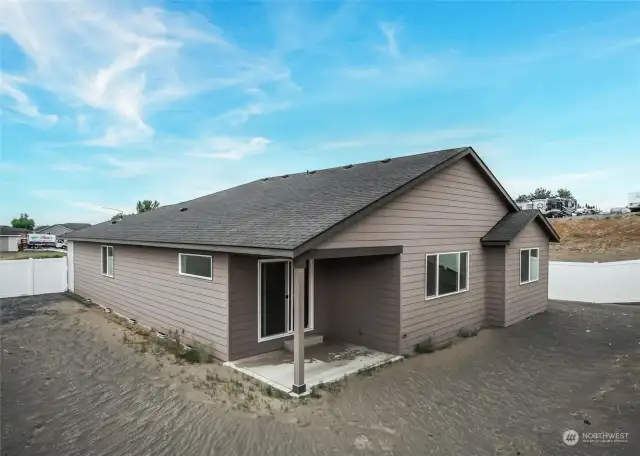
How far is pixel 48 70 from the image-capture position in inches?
454

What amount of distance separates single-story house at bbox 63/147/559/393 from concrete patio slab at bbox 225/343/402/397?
292 mm

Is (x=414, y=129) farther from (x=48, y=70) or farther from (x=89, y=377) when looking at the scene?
(x=89, y=377)

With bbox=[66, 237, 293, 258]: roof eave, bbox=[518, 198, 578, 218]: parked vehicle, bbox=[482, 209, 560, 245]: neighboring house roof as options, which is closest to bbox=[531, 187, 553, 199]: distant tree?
bbox=[518, 198, 578, 218]: parked vehicle

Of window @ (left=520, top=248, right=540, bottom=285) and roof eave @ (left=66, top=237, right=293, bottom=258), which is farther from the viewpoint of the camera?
window @ (left=520, top=248, right=540, bottom=285)

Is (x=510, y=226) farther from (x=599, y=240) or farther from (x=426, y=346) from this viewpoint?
(x=599, y=240)

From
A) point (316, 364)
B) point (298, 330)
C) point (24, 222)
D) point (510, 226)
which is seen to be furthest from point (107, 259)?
point (24, 222)

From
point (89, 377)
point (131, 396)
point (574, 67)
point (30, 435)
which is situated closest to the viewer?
point (30, 435)

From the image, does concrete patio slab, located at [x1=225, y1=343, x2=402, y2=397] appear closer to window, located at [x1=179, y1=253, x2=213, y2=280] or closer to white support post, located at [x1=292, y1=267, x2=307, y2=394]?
white support post, located at [x1=292, y1=267, x2=307, y2=394]

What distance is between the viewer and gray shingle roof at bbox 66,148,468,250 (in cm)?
671

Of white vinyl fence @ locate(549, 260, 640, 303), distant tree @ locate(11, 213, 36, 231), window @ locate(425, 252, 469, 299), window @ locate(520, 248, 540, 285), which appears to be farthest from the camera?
distant tree @ locate(11, 213, 36, 231)

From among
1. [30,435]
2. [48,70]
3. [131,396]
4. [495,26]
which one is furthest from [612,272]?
[48,70]

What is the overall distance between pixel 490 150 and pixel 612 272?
26.3ft

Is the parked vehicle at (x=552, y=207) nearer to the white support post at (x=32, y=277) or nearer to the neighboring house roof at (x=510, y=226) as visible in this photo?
the neighboring house roof at (x=510, y=226)

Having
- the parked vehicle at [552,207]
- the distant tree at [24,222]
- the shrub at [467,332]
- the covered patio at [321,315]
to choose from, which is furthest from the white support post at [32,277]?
the distant tree at [24,222]
